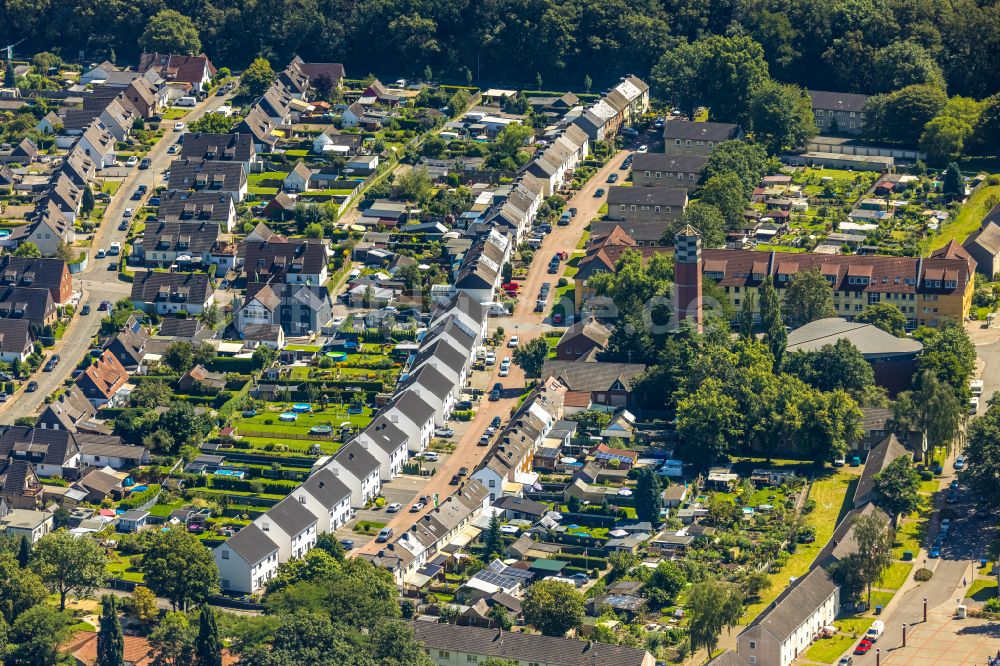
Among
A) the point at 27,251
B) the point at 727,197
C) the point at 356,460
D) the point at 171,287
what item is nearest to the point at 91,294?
the point at 27,251

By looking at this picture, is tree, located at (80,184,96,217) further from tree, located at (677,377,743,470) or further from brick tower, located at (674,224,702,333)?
tree, located at (677,377,743,470)

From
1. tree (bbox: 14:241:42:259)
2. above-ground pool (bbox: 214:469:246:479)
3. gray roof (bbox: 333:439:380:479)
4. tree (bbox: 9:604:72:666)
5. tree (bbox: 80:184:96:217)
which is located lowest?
tree (bbox: 9:604:72:666)

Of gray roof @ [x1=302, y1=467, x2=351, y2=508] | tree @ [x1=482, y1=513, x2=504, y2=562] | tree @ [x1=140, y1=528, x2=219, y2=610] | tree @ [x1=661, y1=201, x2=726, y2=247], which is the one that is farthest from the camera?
tree @ [x1=661, y1=201, x2=726, y2=247]

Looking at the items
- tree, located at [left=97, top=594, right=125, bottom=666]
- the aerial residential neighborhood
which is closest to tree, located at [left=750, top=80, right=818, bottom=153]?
the aerial residential neighborhood

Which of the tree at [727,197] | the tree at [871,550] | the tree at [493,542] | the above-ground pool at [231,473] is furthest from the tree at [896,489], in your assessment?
the tree at [727,197]

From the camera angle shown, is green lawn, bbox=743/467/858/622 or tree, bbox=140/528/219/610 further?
green lawn, bbox=743/467/858/622

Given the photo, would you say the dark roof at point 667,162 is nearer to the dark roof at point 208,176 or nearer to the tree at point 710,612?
the dark roof at point 208,176
